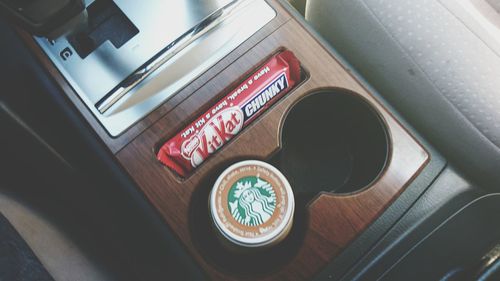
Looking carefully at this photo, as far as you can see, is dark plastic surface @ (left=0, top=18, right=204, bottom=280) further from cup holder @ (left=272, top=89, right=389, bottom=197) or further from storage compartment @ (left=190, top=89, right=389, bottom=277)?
cup holder @ (left=272, top=89, right=389, bottom=197)

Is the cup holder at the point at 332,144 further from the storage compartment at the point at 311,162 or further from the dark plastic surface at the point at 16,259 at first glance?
the dark plastic surface at the point at 16,259

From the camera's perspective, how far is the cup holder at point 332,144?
23.8 inches

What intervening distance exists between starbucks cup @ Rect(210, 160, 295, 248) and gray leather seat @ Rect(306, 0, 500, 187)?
278mm

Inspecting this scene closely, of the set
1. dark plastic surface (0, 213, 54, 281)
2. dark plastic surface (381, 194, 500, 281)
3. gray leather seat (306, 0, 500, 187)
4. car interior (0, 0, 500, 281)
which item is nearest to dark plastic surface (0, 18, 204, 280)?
car interior (0, 0, 500, 281)

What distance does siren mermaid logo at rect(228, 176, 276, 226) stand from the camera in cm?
50

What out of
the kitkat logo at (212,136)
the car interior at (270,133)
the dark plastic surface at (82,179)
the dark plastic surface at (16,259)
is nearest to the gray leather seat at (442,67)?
the car interior at (270,133)

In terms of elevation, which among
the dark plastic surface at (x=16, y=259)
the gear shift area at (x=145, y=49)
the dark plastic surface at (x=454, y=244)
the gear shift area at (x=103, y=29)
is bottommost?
the dark plastic surface at (x=454, y=244)

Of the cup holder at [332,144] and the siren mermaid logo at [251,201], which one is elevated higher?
the siren mermaid logo at [251,201]

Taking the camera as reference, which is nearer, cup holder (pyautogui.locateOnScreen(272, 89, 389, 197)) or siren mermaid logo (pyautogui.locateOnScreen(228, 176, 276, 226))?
siren mermaid logo (pyautogui.locateOnScreen(228, 176, 276, 226))

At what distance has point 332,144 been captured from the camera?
68 cm

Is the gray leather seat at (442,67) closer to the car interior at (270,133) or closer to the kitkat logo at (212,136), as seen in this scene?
the car interior at (270,133)

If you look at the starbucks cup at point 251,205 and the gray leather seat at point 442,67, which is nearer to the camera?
the starbucks cup at point 251,205

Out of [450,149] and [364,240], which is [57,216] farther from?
[450,149]

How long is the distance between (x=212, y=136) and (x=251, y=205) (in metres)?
0.12
